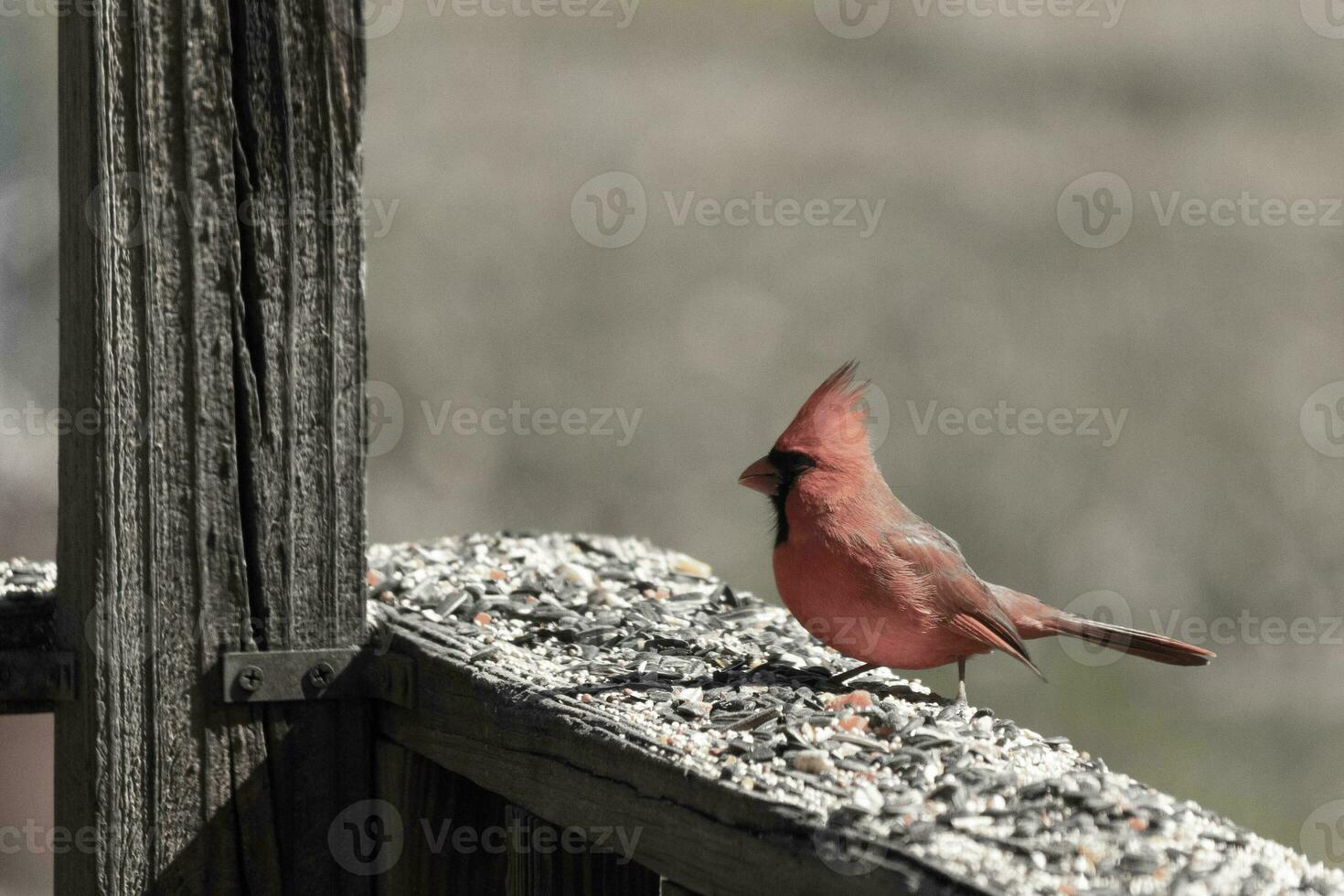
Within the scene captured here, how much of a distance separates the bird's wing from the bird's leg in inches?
7.8

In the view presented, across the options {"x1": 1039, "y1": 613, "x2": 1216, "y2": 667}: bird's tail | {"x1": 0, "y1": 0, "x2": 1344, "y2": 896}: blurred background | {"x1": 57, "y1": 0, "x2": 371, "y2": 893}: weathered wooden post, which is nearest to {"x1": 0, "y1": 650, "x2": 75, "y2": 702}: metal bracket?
{"x1": 57, "y1": 0, "x2": 371, "y2": 893}: weathered wooden post

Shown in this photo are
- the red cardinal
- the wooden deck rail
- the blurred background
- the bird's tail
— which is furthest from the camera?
the blurred background

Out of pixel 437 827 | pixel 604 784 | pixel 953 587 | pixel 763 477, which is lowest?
pixel 437 827

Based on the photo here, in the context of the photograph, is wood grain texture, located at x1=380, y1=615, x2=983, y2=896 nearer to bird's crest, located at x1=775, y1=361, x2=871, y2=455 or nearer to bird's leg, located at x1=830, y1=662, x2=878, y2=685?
bird's leg, located at x1=830, y1=662, x2=878, y2=685

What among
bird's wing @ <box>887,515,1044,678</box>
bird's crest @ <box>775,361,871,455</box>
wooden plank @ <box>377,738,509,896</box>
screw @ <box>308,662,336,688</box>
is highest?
bird's crest @ <box>775,361,871,455</box>

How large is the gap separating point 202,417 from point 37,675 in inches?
18.4

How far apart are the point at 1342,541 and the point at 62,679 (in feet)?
29.7

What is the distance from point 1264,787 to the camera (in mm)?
7559

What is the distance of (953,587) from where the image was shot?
2744 mm

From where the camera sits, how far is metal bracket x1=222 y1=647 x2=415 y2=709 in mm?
2318

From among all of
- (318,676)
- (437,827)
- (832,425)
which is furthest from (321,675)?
(832,425)

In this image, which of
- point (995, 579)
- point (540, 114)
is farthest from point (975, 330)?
point (540, 114)

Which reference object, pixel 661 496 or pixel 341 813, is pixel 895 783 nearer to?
pixel 341 813

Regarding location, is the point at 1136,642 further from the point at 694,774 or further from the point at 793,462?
the point at 694,774
